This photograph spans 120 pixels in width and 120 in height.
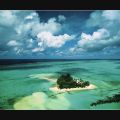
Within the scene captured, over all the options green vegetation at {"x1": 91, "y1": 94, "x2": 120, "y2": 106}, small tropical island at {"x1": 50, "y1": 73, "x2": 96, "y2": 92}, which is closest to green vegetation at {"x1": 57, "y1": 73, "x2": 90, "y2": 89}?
small tropical island at {"x1": 50, "y1": 73, "x2": 96, "y2": 92}

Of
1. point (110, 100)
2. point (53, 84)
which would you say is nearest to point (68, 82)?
point (53, 84)

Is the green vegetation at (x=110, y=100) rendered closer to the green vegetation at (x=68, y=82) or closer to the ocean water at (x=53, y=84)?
the ocean water at (x=53, y=84)

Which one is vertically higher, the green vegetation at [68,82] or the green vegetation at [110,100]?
the green vegetation at [68,82]

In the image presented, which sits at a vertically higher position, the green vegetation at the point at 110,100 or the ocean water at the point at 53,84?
the ocean water at the point at 53,84

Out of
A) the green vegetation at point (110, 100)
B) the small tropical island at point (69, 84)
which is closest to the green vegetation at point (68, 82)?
the small tropical island at point (69, 84)

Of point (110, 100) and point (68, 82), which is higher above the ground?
point (68, 82)

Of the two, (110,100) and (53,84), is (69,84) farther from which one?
(110,100)
